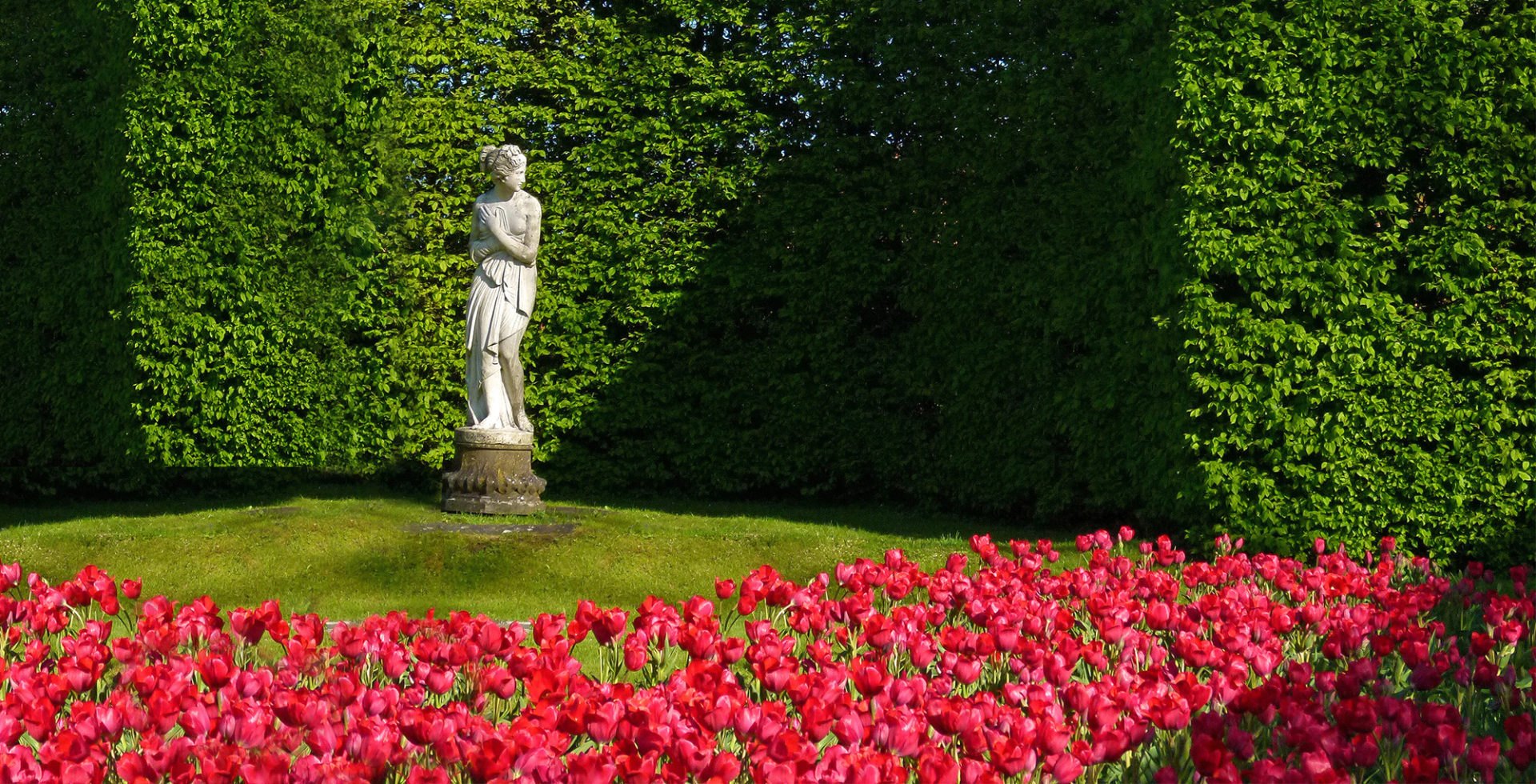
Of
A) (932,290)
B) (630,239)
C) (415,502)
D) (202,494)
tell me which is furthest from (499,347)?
(202,494)

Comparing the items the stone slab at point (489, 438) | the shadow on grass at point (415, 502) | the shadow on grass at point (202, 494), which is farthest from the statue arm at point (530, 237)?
the shadow on grass at point (202, 494)

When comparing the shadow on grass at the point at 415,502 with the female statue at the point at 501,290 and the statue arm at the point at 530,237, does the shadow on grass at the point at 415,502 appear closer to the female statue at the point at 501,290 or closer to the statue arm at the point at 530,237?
the female statue at the point at 501,290

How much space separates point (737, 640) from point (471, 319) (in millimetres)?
7972

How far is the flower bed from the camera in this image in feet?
9.10

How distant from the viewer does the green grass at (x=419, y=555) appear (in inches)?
358

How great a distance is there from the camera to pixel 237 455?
1404 cm

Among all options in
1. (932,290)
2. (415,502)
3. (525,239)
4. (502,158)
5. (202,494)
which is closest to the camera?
(502,158)

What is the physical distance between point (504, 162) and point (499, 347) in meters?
1.64

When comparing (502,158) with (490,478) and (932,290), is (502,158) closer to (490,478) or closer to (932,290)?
(490,478)

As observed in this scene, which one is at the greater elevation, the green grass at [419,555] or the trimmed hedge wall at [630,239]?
the trimmed hedge wall at [630,239]

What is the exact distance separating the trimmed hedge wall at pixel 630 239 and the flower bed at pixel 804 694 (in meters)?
6.26

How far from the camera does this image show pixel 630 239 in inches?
579

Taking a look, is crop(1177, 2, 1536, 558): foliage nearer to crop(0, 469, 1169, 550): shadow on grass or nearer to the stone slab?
crop(0, 469, 1169, 550): shadow on grass

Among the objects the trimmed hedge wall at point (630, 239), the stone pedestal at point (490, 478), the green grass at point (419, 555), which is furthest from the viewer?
the trimmed hedge wall at point (630, 239)
